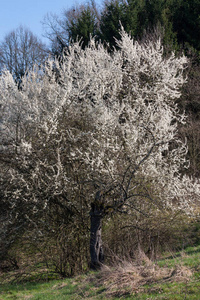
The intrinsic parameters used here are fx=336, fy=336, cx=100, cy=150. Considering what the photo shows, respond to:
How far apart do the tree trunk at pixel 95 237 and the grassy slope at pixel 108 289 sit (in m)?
1.19

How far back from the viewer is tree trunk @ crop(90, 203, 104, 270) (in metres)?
9.16

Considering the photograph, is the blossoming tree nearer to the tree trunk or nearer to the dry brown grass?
the tree trunk

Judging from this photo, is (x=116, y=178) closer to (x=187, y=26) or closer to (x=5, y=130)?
(x=5, y=130)

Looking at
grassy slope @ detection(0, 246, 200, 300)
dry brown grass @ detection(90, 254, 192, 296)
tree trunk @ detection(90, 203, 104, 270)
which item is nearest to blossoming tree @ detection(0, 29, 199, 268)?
tree trunk @ detection(90, 203, 104, 270)

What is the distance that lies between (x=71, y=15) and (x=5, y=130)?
24.1 m

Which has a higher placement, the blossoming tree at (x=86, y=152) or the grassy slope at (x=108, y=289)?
the blossoming tree at (x=86, y=152)

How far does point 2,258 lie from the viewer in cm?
1041

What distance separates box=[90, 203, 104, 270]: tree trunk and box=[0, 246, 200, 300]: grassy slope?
46.8 inches

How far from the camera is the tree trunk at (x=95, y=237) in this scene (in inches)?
360

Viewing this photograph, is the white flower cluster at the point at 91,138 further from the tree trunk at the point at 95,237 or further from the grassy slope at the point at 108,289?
the grassy slope at the point at 108,289

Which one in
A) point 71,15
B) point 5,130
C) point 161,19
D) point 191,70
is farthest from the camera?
point 71,15

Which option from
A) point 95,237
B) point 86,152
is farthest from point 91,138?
point 95,237

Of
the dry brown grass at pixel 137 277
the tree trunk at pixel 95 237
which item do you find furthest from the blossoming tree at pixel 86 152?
the dry brown grass at pixel 137 277

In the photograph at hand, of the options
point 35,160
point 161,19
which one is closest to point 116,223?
point 35,160
